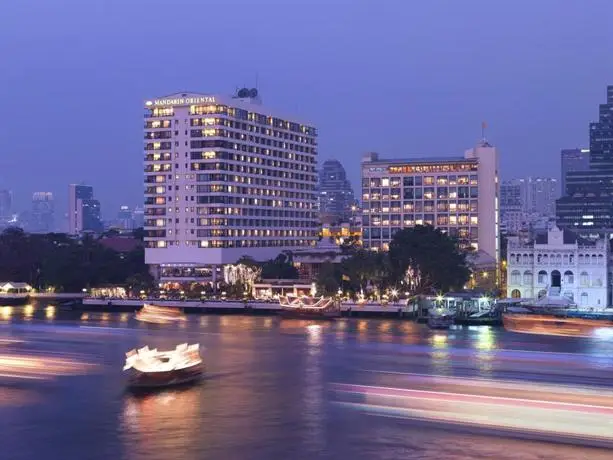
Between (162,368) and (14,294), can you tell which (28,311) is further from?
(162,368)

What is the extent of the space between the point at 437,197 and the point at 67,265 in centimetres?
4716

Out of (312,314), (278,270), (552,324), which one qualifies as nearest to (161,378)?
(312,314)

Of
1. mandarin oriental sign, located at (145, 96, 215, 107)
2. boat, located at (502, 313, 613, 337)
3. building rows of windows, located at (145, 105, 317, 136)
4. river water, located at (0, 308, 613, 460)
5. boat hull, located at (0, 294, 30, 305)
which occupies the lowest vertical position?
river water, located at (0, 308, 613, 460)

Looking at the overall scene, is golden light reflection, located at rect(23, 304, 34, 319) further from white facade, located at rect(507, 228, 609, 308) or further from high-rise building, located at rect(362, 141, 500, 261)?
white facade, located at rect(507, 228, 609, 308)

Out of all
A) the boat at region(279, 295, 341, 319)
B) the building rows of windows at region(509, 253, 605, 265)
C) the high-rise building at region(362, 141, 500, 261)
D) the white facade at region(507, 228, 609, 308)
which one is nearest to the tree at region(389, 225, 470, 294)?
the building rows of windows at region(509, 253, 605, 265)

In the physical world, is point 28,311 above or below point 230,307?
below

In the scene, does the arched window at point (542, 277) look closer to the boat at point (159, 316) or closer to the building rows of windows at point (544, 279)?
the building rows of windows at point (544, 279)

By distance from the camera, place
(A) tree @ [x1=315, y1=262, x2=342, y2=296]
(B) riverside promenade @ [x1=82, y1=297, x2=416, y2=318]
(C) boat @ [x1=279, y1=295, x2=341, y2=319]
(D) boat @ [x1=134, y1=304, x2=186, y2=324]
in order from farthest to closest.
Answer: (A) tree @ [x1=315, y1=262, x2=342, y2=296] → (B) riverside promenade @ [x1=82, y1=297, x2=416, y2=318] → (C) boat @ [x1=279, y1=295, x2=341, y2=319] → (D) boat @ [x1=134, y1=304, x2=186, y2=324]

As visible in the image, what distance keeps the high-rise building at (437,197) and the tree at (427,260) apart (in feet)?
93.1

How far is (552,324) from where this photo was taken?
72375mm

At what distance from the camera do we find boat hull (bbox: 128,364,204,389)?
41750mm

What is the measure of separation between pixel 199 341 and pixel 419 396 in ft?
88.1

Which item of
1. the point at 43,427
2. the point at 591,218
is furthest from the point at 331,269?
the point at 591,218

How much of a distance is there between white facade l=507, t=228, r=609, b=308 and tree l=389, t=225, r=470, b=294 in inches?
215
